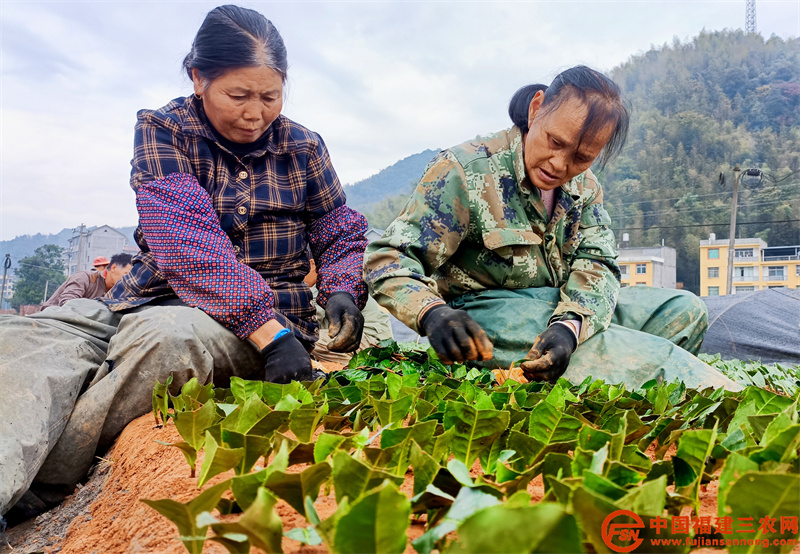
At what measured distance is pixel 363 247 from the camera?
2.50m

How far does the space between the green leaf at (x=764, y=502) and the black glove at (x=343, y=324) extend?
4.86 feet

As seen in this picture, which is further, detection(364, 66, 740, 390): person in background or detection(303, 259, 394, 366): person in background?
detection(303, 259, 394, 366): person in background

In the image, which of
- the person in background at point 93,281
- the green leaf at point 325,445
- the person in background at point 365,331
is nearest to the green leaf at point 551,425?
the green leaf at point 325,445

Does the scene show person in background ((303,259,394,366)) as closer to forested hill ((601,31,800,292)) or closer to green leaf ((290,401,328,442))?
green leaf ((290,401,328,442))

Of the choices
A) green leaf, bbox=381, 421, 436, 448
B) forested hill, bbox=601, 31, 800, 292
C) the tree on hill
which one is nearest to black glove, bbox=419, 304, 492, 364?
green leaf, bbox=381, 421, 436, 448

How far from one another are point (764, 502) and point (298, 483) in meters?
0.46

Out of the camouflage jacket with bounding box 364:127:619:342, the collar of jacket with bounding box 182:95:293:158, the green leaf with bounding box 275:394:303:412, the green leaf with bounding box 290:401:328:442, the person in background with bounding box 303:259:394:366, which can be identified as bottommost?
the person in background with bounding box 303:259:394:366

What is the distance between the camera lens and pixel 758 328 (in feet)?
15.9

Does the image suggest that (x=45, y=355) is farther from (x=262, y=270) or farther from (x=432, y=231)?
(x=432, y=231)

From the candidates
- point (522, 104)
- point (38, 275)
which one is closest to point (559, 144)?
point (522, 104)

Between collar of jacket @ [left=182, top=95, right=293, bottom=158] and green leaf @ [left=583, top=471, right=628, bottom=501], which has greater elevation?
collar of jacket @ [left=182, top=95, right=293, bottom=158]

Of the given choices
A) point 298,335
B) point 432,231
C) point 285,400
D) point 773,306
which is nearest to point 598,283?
point 432,231

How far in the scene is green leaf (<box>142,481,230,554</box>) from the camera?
550mm

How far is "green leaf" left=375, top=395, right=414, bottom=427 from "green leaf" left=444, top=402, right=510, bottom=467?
125 millimetres
